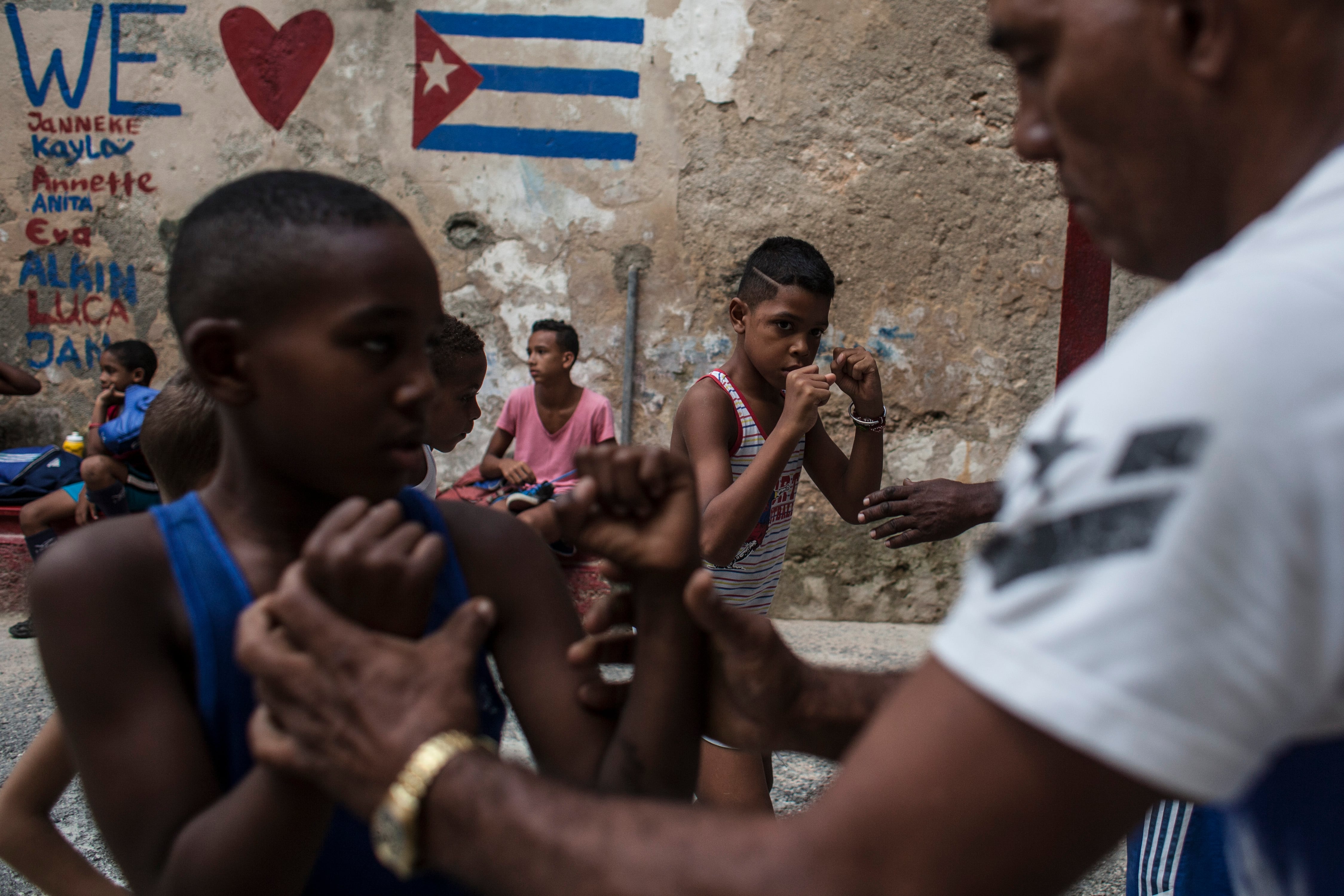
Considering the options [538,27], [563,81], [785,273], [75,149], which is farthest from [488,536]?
[75,149]

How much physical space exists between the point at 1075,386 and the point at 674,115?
15.4 feet

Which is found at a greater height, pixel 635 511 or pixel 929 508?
pixel 635 511

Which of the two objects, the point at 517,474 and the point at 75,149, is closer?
the point at 517,474

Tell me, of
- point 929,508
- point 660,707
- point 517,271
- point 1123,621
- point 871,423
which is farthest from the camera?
point 517,271

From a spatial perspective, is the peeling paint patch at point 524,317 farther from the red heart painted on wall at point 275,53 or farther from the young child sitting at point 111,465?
the young child sitting at point 111,465

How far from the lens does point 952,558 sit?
16.8 ft

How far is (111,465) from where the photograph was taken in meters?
A: 4.56

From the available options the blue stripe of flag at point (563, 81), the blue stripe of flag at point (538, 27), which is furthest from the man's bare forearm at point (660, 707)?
the blue stripe of flag at point (538, 27)

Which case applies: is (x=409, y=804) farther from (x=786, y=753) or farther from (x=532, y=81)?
(x=532, y=81)

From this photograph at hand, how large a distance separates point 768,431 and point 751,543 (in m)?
0.35

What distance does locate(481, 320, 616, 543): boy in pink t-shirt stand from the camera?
497cm

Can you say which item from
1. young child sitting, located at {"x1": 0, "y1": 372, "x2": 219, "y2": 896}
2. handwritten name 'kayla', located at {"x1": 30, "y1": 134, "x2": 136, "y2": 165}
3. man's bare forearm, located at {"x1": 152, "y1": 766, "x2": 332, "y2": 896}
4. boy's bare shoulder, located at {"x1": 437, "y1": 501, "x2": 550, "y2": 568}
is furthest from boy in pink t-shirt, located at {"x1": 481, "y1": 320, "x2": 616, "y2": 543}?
man's bare forearm, located at {"x1": 152, "y1": 766, "x2": 332, "y2": 896}

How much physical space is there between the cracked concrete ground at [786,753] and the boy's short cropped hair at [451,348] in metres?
1.35

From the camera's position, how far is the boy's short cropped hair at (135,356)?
504 cm
